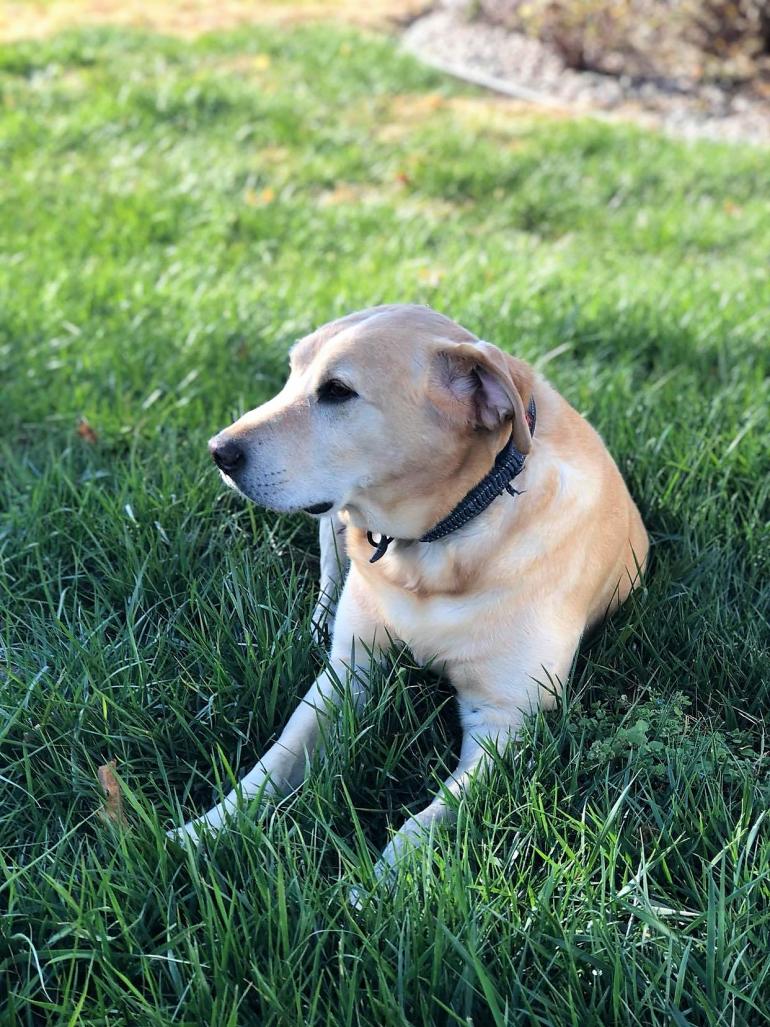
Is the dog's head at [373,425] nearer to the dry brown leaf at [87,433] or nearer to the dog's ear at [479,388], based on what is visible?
the dog's ear at [479,388]

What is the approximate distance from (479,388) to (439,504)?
295 mm

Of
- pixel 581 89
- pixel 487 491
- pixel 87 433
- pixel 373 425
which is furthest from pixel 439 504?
pixel 581 89

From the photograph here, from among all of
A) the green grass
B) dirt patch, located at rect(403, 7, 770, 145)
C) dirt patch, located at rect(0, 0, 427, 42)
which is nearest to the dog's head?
the green grass

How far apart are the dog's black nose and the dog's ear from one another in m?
0.47

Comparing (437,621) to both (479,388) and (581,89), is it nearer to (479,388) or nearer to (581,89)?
(479,388)

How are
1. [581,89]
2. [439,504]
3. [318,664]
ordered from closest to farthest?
[439,504]
[318,664]
[581,89]

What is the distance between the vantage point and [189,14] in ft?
34.4

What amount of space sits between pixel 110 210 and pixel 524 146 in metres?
3.03

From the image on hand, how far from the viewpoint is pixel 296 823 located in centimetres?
211

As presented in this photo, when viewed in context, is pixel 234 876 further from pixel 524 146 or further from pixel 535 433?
pixel 524 146

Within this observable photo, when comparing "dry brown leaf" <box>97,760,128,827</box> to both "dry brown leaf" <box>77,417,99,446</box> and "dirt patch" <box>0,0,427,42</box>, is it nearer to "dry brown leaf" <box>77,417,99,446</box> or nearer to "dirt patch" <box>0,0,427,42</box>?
"dry brown leaf" <box>77,417,99,446</box>

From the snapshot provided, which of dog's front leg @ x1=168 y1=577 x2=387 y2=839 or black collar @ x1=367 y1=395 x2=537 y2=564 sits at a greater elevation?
black collar @ x1=367 y1=395 x2=537 y2=564

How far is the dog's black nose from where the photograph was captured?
7.79 ft

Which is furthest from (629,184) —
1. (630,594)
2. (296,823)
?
(296,823)
